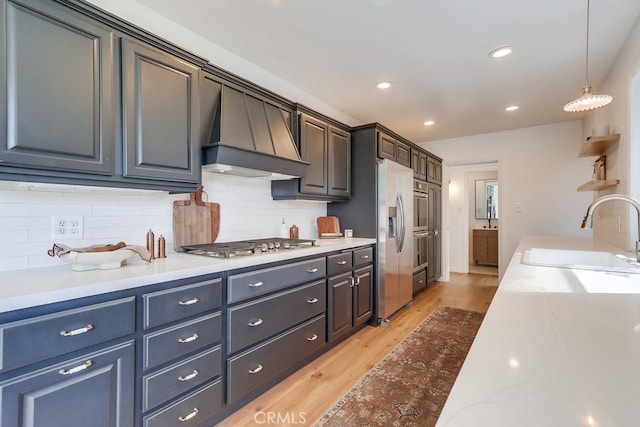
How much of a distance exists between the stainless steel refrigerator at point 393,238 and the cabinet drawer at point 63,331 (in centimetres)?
242

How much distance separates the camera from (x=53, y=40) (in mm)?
1366

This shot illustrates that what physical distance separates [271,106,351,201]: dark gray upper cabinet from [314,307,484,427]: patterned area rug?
1.59 m

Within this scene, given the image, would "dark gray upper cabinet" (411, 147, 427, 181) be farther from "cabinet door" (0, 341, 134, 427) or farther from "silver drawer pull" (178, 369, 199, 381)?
"cabinet door" (0, 341, 134, 427)

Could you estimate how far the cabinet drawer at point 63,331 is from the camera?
3.45 ft

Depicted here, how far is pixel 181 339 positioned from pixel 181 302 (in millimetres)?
184

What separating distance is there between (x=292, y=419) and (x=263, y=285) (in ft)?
2.58

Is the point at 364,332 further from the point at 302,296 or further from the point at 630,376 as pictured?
the point at 630,376

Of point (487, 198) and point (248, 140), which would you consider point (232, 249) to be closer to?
point (248, 140)

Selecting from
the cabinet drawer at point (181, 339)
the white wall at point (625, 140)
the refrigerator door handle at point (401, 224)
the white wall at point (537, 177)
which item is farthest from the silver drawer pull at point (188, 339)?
the white wall at point (537, 177)

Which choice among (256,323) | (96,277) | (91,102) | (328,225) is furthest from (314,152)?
(96,277)

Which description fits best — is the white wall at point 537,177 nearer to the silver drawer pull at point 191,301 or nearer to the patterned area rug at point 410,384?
the patterned area rug at point 410,384

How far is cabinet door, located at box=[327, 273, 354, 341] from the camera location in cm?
261

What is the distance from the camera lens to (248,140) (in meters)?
2.21

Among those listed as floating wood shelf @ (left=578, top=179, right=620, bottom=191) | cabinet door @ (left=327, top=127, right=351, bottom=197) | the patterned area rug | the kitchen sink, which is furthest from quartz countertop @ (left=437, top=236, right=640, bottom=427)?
cabinet door @ (left=327, top=127, right=351, bottom=197)
